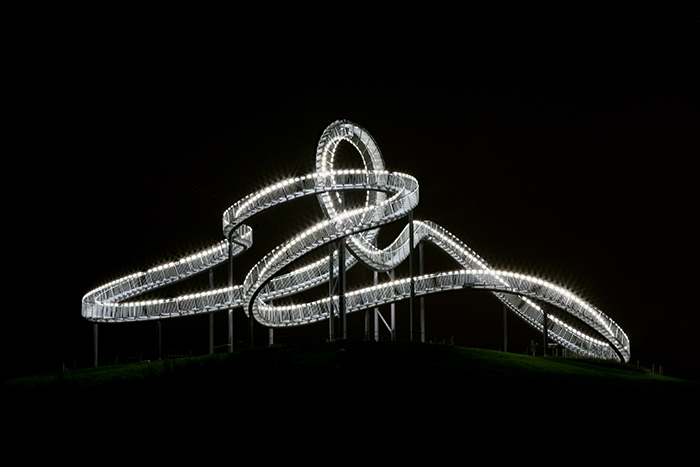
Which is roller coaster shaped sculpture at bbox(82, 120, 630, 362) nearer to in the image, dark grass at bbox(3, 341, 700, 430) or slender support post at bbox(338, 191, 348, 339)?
slender support post at bbox(338, 191, 348, 339)

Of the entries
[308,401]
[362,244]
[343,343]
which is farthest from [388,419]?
[362,244]

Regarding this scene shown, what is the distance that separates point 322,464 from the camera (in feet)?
67.4

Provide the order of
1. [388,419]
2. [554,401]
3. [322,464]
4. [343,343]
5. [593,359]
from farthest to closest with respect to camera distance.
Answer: [593,359] → [343,343] → [554,401] → [388,419] → [322,464]

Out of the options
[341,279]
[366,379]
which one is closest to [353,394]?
[366,379]

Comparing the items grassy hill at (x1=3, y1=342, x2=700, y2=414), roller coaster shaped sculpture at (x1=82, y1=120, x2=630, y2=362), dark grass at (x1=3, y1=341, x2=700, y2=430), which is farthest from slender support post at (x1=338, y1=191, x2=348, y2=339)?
dark grass at (x1=3, y1=341, x2=700, y2=430)

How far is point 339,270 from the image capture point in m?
40.9

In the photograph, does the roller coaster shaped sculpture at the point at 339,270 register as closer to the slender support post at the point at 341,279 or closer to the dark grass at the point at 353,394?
the slender support post at the point at 341,279

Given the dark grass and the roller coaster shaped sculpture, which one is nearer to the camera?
the dark grass

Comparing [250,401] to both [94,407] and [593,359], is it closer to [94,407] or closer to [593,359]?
[94,407]

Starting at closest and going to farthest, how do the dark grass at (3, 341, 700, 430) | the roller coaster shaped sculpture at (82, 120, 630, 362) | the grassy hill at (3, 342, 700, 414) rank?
the dark grass at (3, 341, 700, 430)
the grassy hill at (3, 342, 700, 414)
the roller coaster shaped sculpture at (82, 120, 630, 362)

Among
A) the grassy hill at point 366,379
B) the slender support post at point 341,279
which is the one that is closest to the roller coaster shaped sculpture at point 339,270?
the slender support post at point 341,279

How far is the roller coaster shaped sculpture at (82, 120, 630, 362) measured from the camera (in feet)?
131

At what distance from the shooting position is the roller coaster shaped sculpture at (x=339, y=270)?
131 feet

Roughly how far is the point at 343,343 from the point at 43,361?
1213 inches
